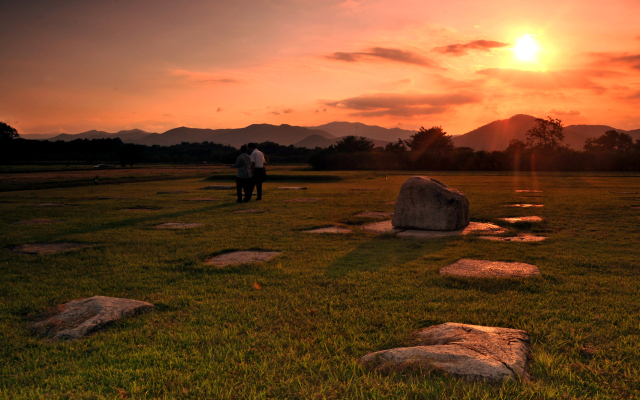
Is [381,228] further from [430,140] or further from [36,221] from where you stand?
[430,140]

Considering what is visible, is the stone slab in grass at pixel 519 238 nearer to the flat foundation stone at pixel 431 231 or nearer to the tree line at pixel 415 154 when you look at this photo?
the flat foundation stone at pixel 431 231

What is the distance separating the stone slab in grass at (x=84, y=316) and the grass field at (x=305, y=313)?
118mm

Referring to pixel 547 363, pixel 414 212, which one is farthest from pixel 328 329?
pixel 414 212

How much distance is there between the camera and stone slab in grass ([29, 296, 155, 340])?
→ 320cm

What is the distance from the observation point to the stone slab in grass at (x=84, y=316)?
3.20m

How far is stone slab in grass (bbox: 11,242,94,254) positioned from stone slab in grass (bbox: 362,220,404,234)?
4.90 meters

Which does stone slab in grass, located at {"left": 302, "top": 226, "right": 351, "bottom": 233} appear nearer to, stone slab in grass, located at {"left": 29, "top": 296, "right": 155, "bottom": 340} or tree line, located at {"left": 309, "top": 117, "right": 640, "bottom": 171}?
stone slab in grass, located at {"left": 29, "top": 296, "right": 155, "bottom": 340}

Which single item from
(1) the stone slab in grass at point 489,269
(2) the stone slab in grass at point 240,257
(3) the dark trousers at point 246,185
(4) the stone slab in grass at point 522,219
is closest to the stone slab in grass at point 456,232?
(4) the stone slab in grass at point 522,219

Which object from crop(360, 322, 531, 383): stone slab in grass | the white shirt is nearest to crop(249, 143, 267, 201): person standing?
the white shirt

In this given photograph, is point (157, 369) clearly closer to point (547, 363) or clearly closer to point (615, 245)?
point (547, 363)

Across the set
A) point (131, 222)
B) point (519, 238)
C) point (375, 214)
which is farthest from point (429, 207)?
point (131, 222)

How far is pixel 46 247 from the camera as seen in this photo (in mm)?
6469

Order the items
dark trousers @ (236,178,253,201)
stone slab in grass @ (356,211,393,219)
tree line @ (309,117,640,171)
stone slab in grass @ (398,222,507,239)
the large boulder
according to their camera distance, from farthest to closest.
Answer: tree line @ (309,117,640,171)
dark trousers @ (236,178,253,201)
stone slab in grass @ (356,211,393,219)
the large boulder
stone slab in grass @ (398,222,507,239)

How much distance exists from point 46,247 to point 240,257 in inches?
131
